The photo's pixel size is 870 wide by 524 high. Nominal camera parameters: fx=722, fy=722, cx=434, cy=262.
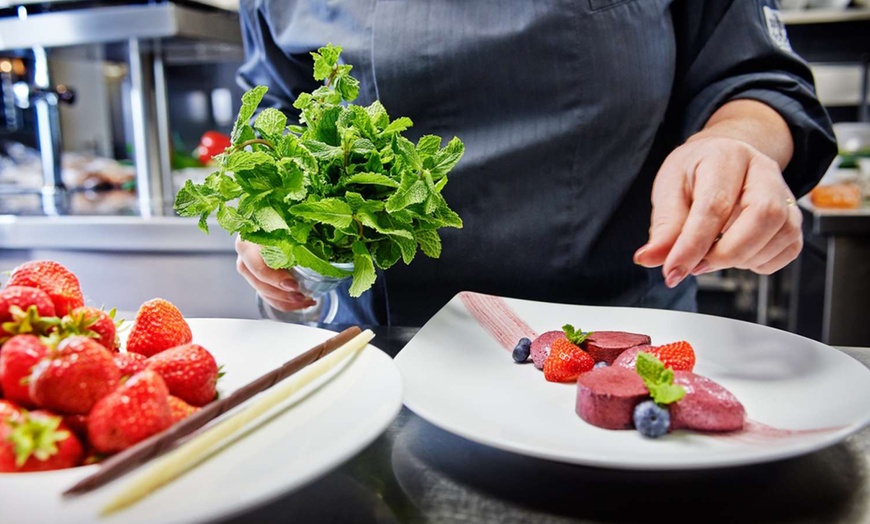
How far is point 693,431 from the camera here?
0.62 m

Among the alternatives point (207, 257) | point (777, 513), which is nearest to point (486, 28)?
point (777, 513)

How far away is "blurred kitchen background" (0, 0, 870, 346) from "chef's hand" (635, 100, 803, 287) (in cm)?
142

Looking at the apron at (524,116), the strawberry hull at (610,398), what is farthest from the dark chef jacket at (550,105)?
the strawberry hull at (610,398)

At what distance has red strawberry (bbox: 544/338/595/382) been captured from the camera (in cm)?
76

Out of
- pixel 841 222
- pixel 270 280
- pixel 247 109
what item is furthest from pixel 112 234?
pixel 841 222

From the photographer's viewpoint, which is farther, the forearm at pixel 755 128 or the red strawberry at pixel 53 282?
the forearm at pixel 755 128

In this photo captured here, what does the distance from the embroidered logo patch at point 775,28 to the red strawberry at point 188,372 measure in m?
1.00

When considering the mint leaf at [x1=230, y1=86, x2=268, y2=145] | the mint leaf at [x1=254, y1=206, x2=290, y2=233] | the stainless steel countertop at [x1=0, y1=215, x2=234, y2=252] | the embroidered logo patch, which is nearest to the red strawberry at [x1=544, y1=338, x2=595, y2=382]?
the mint leaf at [x1=254, y1=206, x2=290, y2=233]

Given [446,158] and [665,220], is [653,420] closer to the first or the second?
[665,220]

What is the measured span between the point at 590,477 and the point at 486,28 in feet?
2.42

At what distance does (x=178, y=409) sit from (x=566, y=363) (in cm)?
39

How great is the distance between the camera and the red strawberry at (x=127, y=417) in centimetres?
51

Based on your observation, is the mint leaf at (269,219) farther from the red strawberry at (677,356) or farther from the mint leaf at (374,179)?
the red strawberry at (677,356)

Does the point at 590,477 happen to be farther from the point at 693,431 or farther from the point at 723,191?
the point at 723,191
